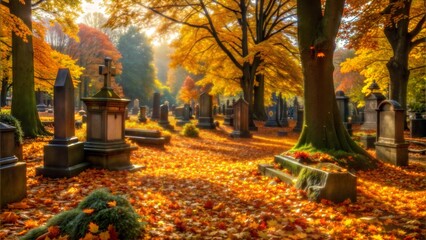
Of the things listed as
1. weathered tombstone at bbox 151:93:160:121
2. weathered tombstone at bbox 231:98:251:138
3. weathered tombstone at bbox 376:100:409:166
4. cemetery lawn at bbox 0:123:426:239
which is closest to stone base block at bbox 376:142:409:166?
weathered tombstone at bbox 376:100:409:166

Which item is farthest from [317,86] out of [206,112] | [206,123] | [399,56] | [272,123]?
[272,123]

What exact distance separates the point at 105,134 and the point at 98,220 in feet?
15.7

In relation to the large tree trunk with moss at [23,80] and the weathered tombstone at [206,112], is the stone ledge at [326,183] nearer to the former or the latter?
the large tree trunk with moss at [23,80]

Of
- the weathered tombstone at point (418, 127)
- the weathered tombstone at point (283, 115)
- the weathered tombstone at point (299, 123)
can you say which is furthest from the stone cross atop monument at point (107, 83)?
the weathered tombstone at point (283, 115)

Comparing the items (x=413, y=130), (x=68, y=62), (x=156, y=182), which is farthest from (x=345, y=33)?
(x=68, y=62)

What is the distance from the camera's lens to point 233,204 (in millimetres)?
5461

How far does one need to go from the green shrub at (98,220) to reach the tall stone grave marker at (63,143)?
365cm

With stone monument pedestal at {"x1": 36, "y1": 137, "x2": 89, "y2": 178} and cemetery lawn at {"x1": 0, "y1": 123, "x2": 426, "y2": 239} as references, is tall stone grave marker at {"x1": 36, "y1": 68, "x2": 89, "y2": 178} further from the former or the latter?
cemetery lawn at {"x1": 0, "y1": 123, "x2": 426, "y2": 239}

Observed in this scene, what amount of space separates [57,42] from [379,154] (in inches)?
1628

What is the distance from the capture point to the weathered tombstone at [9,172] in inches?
184

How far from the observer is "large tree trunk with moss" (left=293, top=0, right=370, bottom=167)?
8.56 m

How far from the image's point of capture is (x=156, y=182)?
698cm

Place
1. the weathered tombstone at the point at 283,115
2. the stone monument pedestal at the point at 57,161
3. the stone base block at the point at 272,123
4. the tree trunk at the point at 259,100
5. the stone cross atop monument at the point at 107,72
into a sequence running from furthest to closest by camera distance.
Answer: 1. the tree trunk at the point at 259,100
2. the weathered tombstone at the point at 283,115
3. the stone base block at the point at 272,123
4. the stone cross atop monument at the point at 107,72
5. the stone monument pedestal at the point at 57,161

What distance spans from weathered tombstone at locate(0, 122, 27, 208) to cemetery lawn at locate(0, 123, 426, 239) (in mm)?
169
